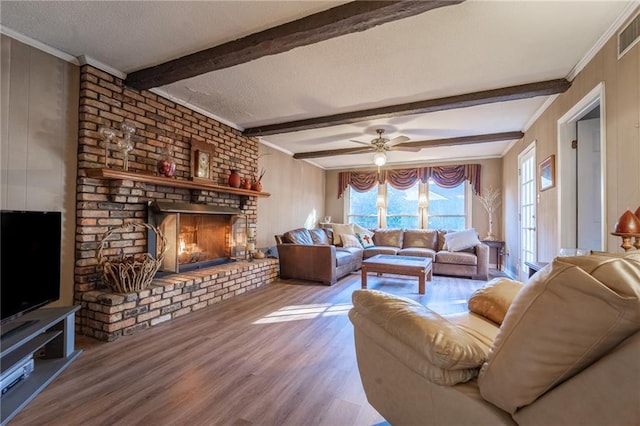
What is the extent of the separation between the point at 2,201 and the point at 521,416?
322 centimetres

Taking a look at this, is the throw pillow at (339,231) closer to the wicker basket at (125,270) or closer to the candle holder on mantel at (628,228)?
the wicker basket at (125,270)

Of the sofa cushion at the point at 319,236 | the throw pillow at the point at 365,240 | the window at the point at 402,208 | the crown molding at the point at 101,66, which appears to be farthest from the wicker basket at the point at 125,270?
the window at the point at 402,208

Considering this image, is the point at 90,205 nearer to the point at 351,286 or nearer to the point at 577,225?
the point at 351,286

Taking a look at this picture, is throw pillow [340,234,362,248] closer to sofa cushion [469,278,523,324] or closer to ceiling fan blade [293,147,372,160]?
ceiling fan blade [293,147,372,160]

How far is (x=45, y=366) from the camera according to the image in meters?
1.88

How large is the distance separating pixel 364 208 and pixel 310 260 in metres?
3.16

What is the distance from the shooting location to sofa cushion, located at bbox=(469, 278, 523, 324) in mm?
1650

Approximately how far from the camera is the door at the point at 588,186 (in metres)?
2.89

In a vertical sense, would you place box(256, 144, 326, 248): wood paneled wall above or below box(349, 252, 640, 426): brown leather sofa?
above

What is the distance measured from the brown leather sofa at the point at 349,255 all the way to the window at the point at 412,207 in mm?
720

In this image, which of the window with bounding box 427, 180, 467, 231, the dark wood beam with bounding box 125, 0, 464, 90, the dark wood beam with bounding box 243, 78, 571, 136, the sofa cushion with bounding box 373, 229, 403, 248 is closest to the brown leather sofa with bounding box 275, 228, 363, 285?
the sofa cushion with bounding box 373, 229, 403, 248

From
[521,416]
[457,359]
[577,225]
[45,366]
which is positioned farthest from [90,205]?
[577,225]

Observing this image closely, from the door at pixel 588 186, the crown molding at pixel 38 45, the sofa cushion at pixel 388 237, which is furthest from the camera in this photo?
the sofa cushion at pixel 388 237

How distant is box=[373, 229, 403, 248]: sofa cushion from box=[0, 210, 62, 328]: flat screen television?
17.6 ft
